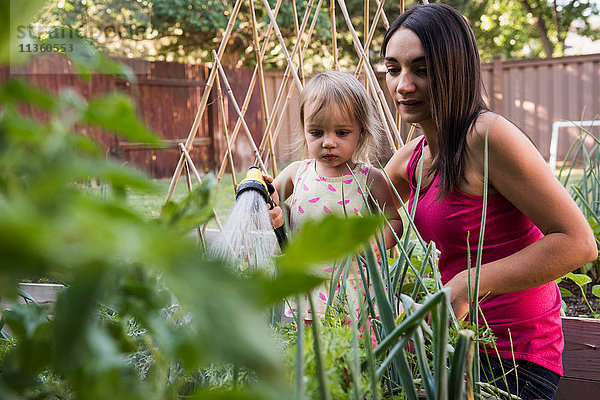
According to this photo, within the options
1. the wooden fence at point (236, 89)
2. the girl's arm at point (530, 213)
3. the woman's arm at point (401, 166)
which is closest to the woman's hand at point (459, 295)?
the girl's arm at point (530, 213)

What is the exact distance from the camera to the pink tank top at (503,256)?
1085 millimetres

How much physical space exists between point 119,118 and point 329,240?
0.08m

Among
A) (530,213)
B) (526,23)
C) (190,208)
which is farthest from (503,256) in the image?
(526,23)

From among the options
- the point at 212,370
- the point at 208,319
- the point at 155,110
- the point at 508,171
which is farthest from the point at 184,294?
the point at 155,110

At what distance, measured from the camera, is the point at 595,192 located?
2100 mm

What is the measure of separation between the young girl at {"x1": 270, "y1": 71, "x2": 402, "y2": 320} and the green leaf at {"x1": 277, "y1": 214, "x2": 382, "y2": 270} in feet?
4.20

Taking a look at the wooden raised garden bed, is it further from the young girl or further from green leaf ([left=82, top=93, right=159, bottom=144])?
green leaf ([left=82, top=93, right=159, bottom=144])

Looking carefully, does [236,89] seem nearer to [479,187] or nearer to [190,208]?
[479,187]

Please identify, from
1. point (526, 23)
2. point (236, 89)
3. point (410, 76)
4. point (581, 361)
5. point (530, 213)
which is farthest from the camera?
point (526, 23)

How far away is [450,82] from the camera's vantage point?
1.09 meters

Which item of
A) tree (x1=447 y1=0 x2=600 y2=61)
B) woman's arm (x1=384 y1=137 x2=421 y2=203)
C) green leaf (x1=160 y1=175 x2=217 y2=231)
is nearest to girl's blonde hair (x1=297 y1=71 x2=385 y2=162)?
woman's arm (x1=384 y1=137 x2=421 y2=203)

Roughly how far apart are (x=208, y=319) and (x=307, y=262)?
0.12ft

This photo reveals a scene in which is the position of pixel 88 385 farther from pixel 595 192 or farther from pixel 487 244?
pixel 595 192

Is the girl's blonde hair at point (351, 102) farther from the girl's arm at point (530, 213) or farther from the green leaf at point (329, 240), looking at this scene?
the green leaf at point (329, 240)
